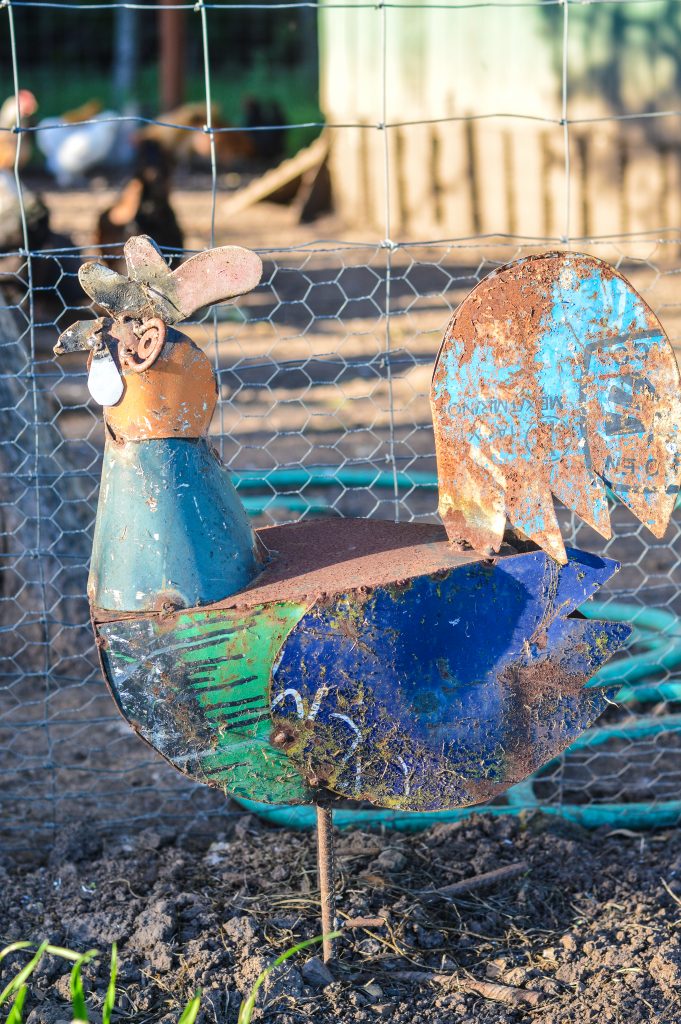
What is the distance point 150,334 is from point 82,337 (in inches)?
4.4

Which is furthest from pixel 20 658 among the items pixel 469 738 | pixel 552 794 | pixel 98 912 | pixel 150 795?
pixel 469 738

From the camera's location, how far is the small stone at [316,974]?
84.4 inches

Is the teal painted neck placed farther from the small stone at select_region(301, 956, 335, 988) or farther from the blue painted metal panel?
the small stone at select_region(301, 956, 335, 988)

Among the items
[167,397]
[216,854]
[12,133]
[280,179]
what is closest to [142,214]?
[12,133]

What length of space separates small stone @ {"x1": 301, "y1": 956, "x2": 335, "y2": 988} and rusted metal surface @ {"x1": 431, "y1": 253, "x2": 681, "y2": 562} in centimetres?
86

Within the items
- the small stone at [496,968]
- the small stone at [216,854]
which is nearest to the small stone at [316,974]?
the small stone at [496,968]

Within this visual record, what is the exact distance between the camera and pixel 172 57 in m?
13.8

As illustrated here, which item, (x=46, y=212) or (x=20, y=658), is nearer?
(x=20, y=658)

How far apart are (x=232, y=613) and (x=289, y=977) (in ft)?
2.42

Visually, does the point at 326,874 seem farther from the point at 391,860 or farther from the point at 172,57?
the point at 172,57

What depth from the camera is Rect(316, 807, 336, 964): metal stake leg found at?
214cm

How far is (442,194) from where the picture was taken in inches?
341

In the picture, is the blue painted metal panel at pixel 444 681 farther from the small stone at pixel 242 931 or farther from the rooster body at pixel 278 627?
the small stone at pixel 242 931

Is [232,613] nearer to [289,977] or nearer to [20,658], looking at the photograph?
[289,977]
